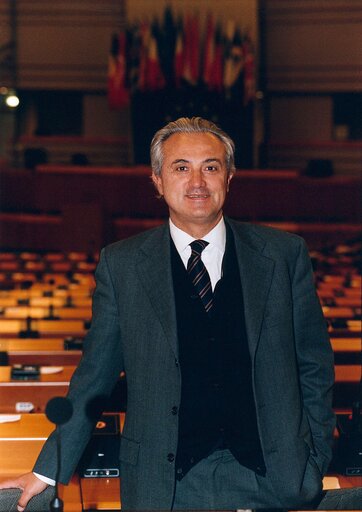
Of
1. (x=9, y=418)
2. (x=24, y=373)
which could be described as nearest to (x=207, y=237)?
(x=9, y=418)

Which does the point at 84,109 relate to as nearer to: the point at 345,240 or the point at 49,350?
the point at 345,240

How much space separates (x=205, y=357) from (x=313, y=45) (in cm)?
1373

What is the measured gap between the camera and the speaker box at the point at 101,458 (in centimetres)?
263

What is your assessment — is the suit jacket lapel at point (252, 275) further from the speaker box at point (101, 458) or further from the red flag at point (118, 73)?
the red flag at point (118, 73)

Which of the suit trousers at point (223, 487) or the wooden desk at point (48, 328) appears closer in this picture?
the suit trousers at point (223, 487)

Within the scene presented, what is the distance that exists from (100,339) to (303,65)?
1360 cm

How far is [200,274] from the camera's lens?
2111 mm

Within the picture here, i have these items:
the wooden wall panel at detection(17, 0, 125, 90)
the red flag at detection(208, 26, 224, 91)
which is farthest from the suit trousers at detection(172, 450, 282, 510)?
the wooden wall panel at detection(17, 0, 125, 90)

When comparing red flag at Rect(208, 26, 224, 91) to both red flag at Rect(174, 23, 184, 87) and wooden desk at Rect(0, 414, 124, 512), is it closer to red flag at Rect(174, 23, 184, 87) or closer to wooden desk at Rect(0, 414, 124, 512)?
red flag at Rect(174, 23, 184, 87)

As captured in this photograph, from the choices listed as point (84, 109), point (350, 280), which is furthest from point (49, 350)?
point (84, 109)

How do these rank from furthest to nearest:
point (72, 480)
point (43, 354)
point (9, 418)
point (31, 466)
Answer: point (43, 354) < point (9, 418) < point (72, 480) < point (31, 466)

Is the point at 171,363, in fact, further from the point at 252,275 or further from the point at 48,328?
the point at 48,328

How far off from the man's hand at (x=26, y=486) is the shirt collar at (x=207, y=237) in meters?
0.64

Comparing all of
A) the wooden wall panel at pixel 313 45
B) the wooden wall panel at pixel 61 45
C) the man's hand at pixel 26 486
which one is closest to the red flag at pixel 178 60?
the wooden wall panel at pixel 61 45
